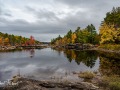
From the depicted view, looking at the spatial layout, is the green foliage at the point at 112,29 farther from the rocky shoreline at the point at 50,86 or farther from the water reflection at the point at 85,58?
the rocky shoreline at the point at 50,86

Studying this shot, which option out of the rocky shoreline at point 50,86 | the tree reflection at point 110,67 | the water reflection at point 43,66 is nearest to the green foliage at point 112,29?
the water reflection at point 43,66

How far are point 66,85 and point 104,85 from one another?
4456 millimetres

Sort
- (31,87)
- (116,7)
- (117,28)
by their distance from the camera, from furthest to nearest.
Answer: (116,7)
(117,28)
(31,87)

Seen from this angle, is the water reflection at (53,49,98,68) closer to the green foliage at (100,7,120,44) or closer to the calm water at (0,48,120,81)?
the calm water at (0,48,120,81)

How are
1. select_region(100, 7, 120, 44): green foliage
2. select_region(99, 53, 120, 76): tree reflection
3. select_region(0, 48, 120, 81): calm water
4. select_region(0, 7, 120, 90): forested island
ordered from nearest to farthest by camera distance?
select_region(0, 7, 120, 90): forested island
select_region(0, 48, 120, 81): calm water
select_region(99, 53, 120, 76): tree reflection
select_region(100, 7, 120, 44): green foliage

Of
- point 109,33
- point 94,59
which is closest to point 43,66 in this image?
point 94,59

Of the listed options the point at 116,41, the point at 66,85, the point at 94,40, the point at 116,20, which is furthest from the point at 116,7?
the point at 66,85

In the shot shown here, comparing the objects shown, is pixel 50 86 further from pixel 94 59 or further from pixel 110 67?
pixel 94 59

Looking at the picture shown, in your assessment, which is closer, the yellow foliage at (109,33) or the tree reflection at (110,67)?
the tree reflection at (110,67)

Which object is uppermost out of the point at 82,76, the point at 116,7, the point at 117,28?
the point at 116,7

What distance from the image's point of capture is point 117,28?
104375mm

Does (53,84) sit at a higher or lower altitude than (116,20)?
lower

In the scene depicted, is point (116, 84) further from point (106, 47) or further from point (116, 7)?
point (116, 7)

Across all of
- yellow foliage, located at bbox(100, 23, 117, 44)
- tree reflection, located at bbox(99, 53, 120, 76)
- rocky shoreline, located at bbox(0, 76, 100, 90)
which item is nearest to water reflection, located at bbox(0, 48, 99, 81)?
tree reflection, located at bbox(99, 53, 120, 76)
